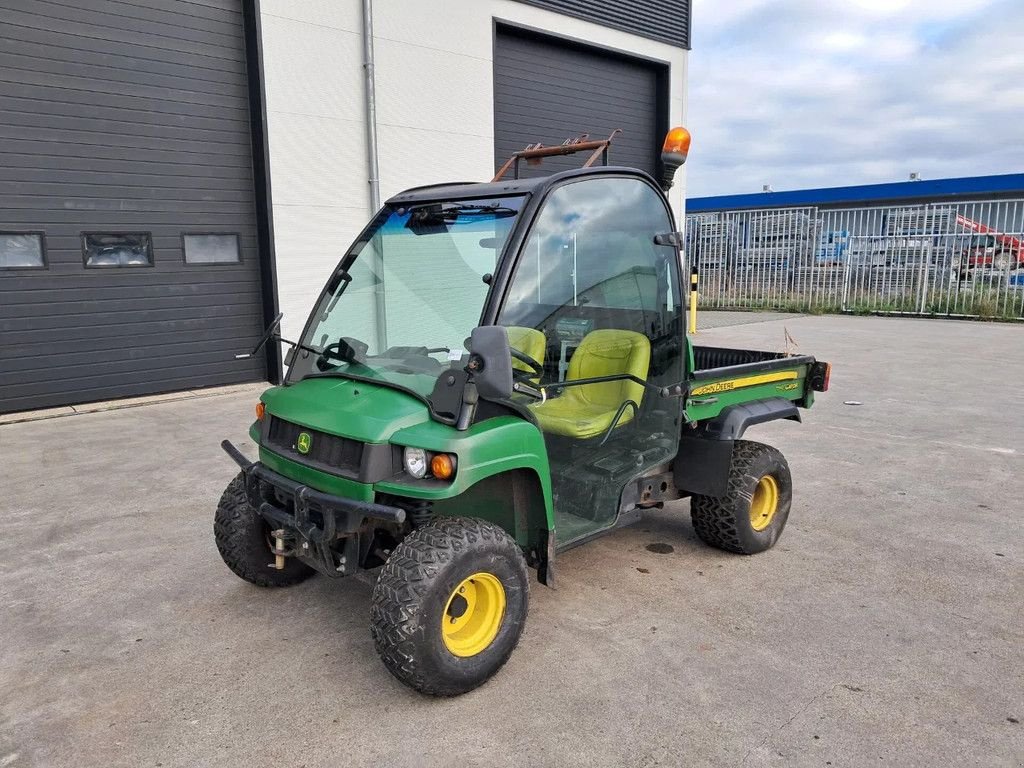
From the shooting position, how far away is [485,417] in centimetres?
282

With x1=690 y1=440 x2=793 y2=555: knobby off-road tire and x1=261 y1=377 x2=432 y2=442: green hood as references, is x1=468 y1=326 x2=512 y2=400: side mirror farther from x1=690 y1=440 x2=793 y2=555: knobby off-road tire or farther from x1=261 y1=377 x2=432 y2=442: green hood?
x1=690 y1=440 x2=793 y2=555: knobby off-road tire

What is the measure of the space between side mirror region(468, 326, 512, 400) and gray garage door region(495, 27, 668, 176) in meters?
7.89

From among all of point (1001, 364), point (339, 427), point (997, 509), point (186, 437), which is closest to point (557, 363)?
point (339, 427)

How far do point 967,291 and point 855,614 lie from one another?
51.0ft

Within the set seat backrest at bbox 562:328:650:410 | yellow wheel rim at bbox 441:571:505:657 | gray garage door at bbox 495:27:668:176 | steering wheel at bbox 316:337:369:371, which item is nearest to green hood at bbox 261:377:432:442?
steering wheel at bbox 316:337:369:371

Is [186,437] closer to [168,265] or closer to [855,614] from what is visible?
[168,265]

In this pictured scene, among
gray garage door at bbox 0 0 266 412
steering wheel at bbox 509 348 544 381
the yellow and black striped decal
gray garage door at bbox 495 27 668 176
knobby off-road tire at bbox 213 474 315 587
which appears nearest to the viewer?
steering wheel at bbox 509 348 544 381

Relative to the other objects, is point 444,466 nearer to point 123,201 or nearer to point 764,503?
point 764,503

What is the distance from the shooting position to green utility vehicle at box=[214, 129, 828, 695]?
105 inches

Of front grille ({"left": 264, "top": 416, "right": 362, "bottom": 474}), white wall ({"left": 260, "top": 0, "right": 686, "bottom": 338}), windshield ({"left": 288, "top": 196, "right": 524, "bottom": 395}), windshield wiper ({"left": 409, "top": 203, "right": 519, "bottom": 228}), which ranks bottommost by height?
front grille ({"left": 264, "top": 416, "right": 362, "bottom": 474})

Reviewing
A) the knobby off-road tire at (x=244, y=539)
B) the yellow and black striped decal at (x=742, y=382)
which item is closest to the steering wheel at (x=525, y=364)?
the yellow and black striped decal at (x=742, y=382)

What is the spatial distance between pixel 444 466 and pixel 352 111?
24.8 ft

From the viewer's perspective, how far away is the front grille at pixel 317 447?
2771 millimetres

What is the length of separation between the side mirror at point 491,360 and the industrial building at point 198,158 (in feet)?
22.1
